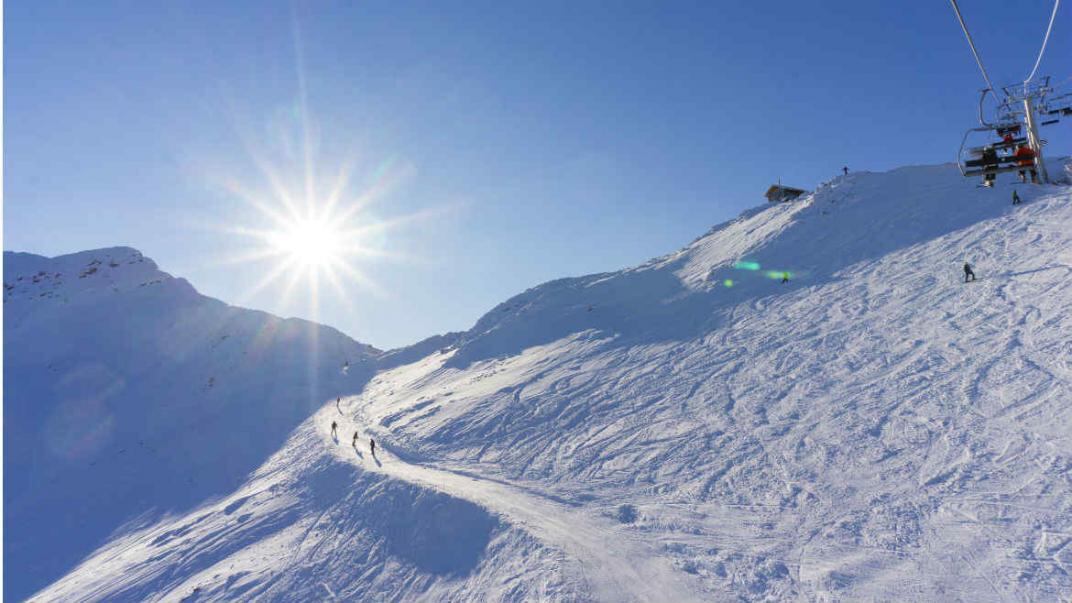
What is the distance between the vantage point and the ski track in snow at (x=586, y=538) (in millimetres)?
14156

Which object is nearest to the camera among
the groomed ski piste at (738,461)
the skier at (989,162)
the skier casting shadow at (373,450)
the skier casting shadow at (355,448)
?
the groomed ski piste at (738,461)

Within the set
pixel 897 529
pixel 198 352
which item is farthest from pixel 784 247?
pixel 198 352

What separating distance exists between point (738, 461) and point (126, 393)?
209 feet

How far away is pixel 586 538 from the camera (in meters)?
16.9

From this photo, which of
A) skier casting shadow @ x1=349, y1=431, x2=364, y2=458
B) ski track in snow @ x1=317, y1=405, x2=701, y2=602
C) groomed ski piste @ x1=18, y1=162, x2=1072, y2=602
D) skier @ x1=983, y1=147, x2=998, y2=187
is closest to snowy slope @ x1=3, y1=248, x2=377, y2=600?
groomed ski piste @ x1=18, y1=162, x2=1072, y2=602

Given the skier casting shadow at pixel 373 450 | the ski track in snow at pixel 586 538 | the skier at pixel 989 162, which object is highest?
the skier at pixel 989 162

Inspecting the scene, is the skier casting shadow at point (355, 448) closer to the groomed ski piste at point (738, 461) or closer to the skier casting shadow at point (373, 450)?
the groomed ski piste at point (738, 461)

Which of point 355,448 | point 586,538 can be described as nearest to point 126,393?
point 355,448

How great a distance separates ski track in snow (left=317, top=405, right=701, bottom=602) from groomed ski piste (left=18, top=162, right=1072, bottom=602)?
0.09m

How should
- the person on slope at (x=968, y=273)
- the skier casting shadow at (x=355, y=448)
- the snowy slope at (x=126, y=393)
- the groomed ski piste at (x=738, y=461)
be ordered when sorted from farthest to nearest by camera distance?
the snowy slope at (x=126, y=393) → the skier casting shadow at (x=355, y=448) → the person on slope at (x=968, y=273) → the groomed ski piste at (x=738, y=461)

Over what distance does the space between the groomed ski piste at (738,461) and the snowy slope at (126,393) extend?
16.0 feet

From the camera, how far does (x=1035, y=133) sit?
28.3 metres

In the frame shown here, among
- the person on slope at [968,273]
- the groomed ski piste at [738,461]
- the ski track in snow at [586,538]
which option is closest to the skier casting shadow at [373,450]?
the groomed ski piste at [738,461]

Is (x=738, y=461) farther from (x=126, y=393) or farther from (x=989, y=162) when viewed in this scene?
(x=126, y=393)
